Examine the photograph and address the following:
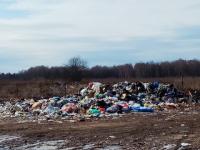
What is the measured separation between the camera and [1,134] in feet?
62.4

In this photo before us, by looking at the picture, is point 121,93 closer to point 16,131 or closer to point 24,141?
point 16,131

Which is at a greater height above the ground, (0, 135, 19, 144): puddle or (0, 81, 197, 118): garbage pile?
(0, 81, 197, 118): garbage pile

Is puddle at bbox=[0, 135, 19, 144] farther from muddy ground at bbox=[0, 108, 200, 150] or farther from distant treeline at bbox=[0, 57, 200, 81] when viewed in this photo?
distant treeline at bbox=[0, 57, 200, 81]

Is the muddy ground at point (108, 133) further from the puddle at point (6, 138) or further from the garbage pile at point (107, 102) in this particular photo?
the garbage pile at point (107, 102)

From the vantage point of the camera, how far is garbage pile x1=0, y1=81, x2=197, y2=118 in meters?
25.2

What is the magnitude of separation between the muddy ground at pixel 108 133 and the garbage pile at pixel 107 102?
2922 millimetres

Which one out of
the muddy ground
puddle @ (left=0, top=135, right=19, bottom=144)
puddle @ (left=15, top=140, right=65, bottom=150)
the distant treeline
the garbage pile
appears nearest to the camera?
the muddy ground

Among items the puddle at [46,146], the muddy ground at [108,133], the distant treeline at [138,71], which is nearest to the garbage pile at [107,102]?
the muddy ground at [108,133]

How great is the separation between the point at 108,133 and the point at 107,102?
33.9 ft

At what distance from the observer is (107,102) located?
88.8 ft

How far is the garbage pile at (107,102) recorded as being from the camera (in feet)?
82.8

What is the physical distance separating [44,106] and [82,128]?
9930mm

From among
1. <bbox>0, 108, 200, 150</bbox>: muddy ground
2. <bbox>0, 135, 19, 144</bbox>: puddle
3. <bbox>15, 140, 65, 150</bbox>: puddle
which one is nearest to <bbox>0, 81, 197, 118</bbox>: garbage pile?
<bbox>0, 108, 200, 150</bbox>: muddy ground

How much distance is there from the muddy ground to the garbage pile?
2922mm
